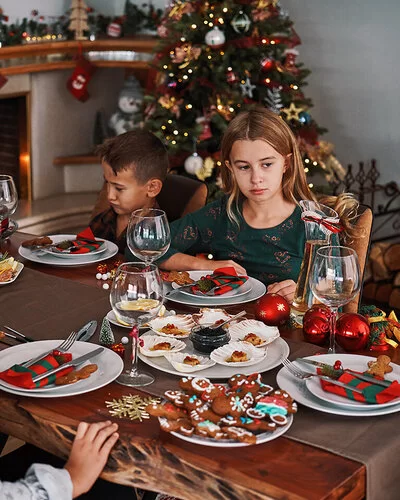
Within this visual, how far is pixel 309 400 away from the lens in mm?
1444

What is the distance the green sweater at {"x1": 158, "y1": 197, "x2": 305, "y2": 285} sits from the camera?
237cm

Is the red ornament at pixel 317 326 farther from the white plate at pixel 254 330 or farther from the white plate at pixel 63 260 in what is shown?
the white plate at pixel 63 260

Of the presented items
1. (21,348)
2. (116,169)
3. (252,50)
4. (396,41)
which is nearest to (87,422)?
(21,348)

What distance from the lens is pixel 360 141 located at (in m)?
4.71

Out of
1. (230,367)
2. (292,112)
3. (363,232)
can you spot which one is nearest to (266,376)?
(230,367)

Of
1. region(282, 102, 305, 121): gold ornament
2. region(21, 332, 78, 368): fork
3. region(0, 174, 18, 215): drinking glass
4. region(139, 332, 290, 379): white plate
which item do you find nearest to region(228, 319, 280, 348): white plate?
region(139, 332, 290, 379): white plate

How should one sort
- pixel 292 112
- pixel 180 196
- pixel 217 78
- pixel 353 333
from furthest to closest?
pixel 292 112, pixel 217 78, pixel 180 196, pixel 353 333

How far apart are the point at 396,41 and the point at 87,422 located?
11.7 ft

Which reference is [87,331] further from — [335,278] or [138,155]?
[138,155]

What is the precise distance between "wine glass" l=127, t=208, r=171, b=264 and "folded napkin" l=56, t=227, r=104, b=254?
1.27 ft

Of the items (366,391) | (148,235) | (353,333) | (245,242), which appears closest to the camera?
(366,391)

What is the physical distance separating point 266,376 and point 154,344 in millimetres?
240

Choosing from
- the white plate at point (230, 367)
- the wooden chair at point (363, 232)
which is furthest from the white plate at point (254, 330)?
the wooden chair at point (363, 232)

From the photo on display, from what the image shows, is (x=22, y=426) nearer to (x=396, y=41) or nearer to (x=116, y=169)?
(x=116, y=169)
